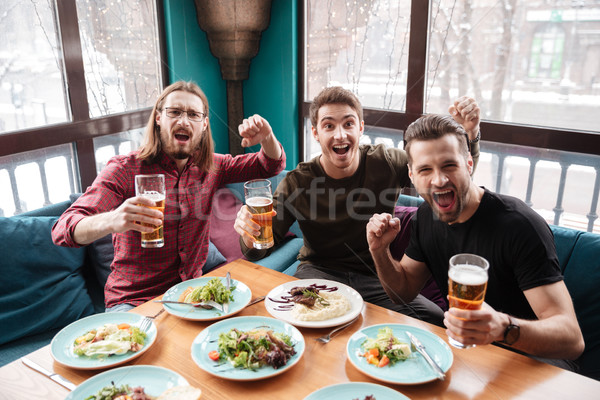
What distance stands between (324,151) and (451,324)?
128cm

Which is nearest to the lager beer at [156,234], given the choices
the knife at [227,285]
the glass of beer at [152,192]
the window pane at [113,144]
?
the glass of beer at [152,192]

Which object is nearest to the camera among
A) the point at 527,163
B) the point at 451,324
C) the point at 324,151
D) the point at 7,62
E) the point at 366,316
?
the point at 451,324

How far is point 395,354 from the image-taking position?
4.53ft

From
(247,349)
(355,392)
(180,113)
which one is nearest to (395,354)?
(355,392)

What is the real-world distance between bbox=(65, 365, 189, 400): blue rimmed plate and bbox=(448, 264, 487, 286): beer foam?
787mm

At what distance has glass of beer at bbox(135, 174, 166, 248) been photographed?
1577 mm

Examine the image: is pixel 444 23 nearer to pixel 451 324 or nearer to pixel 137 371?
pixel 451 324

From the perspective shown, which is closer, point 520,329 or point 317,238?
point 520,329

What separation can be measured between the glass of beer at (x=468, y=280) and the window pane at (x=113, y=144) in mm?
2880

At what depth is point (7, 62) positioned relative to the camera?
9.53 ft

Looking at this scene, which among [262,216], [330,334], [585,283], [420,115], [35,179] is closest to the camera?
[330,334]

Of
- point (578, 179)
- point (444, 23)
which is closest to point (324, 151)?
point (444, 23)

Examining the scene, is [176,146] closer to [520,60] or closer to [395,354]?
[395,354]

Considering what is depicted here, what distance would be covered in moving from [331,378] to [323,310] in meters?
0.31
